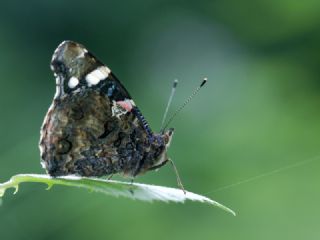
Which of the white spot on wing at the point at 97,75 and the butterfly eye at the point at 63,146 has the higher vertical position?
the white spot on wing at the point at 97,75

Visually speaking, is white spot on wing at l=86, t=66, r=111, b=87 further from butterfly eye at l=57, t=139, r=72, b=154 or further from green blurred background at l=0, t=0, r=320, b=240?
green blurred background at l=0, t=0, r=320, b=240

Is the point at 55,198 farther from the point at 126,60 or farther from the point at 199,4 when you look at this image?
the point at 199,4

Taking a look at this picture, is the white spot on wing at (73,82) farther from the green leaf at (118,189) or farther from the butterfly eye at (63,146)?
the green leaf at (118,189)

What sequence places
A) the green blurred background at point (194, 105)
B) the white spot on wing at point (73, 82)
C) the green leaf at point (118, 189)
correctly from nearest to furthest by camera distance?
the green leaf at point (118, 189) → the white spot on wing at point (73, 82) → the green blurred background at point (194, 105)

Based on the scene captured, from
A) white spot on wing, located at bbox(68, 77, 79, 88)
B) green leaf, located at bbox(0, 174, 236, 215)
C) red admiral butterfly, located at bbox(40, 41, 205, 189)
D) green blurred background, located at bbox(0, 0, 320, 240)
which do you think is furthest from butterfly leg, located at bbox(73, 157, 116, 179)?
green blurred background, located at bbox(0, 0, 320, 240)

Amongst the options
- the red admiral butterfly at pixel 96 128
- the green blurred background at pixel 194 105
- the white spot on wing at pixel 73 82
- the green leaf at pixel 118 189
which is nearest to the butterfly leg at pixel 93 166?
the red admiral butterfly at pixel 96 128

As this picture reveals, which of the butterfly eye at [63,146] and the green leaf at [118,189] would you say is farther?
the butterfly eye at [63,146]

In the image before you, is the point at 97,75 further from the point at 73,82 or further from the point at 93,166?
the point at 93,166

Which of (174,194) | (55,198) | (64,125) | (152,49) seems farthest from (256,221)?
(152,49)
